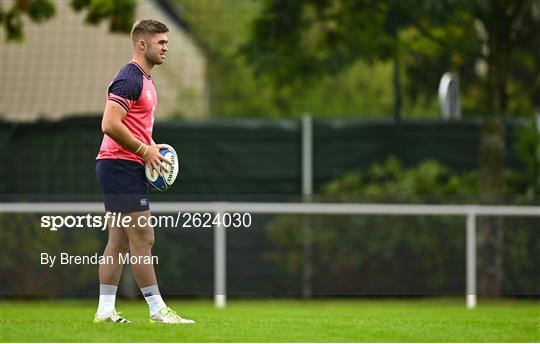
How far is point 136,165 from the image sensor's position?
25.2 feet

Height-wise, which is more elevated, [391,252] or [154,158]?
[154,158]

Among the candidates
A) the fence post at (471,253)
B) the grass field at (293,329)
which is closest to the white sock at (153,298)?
the grass field at (293,329)

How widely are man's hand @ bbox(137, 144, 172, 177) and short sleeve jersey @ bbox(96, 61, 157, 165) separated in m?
0.10

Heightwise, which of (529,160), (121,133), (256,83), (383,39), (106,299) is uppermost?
(383,39)

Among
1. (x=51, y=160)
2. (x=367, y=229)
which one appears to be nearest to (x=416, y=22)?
(x=367, y=229)

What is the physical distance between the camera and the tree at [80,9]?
1298 centimetres

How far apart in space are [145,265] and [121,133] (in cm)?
86

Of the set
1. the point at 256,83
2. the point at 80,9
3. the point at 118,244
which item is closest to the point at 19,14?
the point at 80,9

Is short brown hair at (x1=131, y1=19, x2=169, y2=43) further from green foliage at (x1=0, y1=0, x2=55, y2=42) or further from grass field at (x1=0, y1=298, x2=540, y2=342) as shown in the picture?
green foliage at (x1=0, y1=0, x2=55, y2=42)

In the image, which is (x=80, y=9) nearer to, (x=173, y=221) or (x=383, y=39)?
(x=173, y=221)

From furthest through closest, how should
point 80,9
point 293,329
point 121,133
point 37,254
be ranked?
point 80,9
point 37,254
point 293,329
point 121,133

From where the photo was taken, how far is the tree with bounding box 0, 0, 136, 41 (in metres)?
13.0

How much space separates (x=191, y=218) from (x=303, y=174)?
3.01 m

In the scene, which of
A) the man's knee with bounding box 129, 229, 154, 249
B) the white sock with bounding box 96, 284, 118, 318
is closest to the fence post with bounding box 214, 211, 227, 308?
the white sock with bounding box 96, 284, 118, 318
